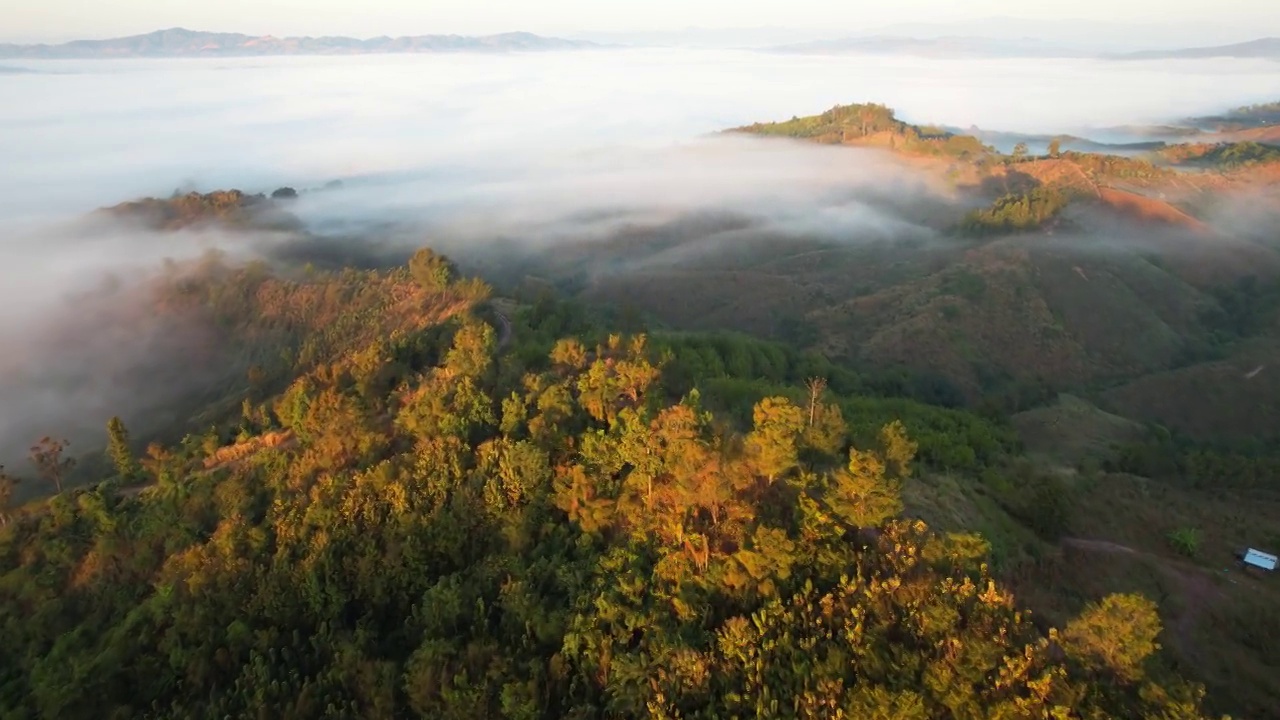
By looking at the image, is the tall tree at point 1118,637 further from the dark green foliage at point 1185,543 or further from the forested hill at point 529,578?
the dark green foliage at point 1185,543

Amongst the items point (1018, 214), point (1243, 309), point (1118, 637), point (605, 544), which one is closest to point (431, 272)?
point (605, 544)

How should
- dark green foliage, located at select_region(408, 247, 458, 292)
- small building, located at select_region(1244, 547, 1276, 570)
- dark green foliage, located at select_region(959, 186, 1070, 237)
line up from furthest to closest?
1. dark green foliage, located at select_region(959, 186, 1070, 237)
2. dark green foliage, located at select_region(408, 247, 458, 292)
3. small building, located at select_region(1244, 547, 1276, 570)

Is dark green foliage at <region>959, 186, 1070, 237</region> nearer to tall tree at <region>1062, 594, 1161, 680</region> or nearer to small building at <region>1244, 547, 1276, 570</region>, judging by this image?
small building at <region>1244, 547, 1276, 570</region>

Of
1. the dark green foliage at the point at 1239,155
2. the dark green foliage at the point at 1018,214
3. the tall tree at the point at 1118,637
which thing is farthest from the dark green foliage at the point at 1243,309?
the tall tree at the point at 1118,637

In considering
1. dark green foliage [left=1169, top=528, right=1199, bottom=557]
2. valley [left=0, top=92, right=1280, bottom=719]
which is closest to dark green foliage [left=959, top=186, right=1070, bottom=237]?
valley [left=0, top=92, right=1280, bottom=719]

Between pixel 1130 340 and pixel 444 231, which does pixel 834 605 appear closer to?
pixel 1130 340

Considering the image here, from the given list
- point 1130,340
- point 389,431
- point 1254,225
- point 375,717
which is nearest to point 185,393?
point 389,431
